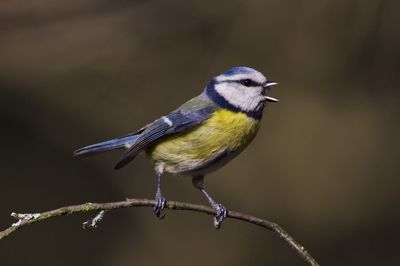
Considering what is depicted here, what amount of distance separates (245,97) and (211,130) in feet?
0.48

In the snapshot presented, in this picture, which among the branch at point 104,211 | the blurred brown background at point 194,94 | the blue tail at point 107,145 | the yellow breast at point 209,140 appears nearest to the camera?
the branch at point 104,211

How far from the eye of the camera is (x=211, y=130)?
2.08m

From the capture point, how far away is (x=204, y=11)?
4.20 metres

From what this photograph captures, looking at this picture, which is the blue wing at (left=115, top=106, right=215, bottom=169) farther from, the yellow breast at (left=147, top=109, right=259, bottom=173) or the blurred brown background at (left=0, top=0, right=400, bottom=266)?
the blurred brown background at (left=0, top=0, right=400, bottom=266)

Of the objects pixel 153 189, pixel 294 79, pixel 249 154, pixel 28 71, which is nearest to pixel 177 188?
pixel 153 189

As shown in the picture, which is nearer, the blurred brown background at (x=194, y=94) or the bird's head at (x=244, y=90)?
the bird's head at (x=244, y=90)

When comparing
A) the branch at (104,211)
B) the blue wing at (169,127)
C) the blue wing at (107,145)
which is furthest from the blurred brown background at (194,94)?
the branch at (104,211)

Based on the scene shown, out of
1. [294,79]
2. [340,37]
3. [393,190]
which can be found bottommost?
[393,190]

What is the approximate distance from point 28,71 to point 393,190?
2.34 meters

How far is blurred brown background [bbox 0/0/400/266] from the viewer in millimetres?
3840

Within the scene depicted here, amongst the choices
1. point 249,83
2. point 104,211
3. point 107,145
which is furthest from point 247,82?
point 104,211

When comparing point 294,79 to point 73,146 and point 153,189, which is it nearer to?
point 153,189

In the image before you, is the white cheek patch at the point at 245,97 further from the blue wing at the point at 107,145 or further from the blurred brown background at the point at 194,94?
the blurred brown background at the point at 194,94

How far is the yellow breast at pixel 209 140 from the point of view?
6.78ft
